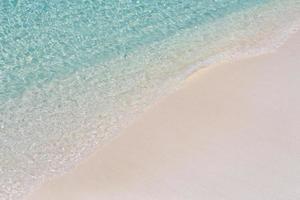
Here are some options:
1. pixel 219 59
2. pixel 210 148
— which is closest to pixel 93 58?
pixel 219 59

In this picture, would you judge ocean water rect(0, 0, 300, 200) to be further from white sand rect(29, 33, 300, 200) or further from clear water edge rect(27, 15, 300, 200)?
white sand rect(29, 33, 300, 200)

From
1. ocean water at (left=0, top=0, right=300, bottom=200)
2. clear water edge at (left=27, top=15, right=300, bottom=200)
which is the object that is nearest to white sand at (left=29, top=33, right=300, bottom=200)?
clear water edge at (left=27, top=15, right=300, bottom=200)

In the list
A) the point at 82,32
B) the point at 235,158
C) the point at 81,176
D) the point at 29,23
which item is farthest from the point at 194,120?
the point at 29,23

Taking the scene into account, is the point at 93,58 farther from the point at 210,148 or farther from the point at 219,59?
the point at 210,148

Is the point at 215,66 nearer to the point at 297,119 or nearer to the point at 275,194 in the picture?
the point at 297,119

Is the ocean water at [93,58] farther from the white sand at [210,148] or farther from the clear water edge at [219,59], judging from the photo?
the white sand at [210,148]

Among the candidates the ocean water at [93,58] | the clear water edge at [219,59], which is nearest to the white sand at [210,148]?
the clear water edge at [219,59]
